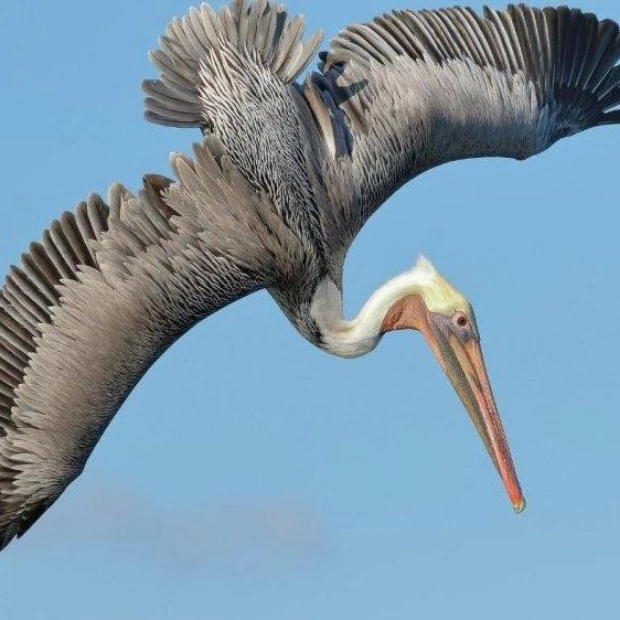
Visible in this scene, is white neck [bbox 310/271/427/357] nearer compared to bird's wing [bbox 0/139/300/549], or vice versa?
bird's wing [bbox 0/139/300/549]

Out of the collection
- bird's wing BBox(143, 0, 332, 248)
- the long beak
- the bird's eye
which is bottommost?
the long beak

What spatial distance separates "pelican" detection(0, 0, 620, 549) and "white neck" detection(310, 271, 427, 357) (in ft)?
0.05

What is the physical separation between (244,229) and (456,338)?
227 cm

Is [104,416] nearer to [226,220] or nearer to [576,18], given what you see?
[226,220]

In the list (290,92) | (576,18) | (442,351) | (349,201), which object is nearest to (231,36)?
(290,92)

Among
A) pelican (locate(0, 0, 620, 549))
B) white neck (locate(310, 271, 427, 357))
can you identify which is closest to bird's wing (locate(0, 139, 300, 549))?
pelican (locate(0, 0, 620, 549))

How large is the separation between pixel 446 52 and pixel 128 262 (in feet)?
13.1

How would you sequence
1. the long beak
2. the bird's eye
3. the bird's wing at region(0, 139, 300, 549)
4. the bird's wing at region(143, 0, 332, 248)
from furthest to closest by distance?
the bird's eye
the long beak
the bird's wing at region(143, 0, 332, 248)
the bird's wing at region(0, 139, 300, 549)

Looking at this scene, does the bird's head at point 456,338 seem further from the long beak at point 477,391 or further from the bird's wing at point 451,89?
the bird's wing at point 451,89

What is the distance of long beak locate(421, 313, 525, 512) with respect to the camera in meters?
15.2

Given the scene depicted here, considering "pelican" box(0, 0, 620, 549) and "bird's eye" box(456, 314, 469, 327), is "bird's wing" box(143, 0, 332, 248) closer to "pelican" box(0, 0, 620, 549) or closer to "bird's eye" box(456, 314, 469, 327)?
"pelican" box(0, 0, 620, 549)

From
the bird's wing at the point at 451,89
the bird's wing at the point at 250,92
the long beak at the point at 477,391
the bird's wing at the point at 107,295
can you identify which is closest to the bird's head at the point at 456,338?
the long beak at the point at 477,391

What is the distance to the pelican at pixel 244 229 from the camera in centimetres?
1427

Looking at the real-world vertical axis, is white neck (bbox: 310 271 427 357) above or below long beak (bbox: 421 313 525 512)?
above
